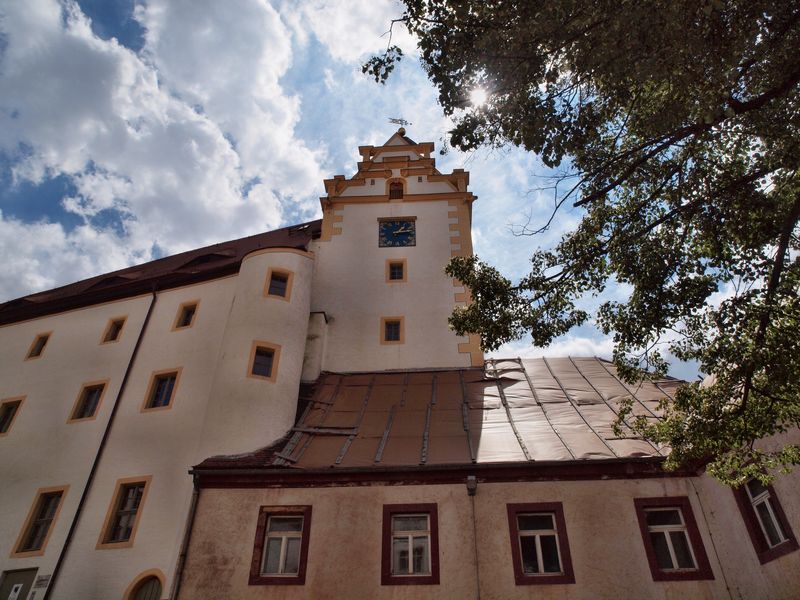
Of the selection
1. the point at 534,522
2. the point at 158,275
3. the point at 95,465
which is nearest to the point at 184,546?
the point at 95,465

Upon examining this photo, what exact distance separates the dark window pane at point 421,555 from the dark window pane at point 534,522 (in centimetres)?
203

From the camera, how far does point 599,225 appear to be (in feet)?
36.5

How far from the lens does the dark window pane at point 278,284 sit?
18656 millimetres

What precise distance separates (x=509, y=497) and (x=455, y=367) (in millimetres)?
7360

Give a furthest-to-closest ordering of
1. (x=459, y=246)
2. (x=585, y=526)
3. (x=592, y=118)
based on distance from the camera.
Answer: (x=459, y=246) → (x=585, y=526) → (x=592, y=118)

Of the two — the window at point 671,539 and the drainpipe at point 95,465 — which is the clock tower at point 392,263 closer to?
the drainpipe at point 95,465

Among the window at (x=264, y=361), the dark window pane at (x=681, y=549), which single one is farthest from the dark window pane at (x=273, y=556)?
the dark window pane at (x=681, y=549)

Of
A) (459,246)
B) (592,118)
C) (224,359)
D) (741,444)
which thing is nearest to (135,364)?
(224,359)

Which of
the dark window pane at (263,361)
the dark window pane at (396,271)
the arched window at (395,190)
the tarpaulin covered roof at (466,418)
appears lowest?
the tarpaulin covered roof at (466,418)

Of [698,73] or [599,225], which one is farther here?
[599,225]

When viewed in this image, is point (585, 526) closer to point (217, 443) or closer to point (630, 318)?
point (630, 318)

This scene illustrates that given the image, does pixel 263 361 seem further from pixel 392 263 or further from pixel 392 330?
pixel 392 263

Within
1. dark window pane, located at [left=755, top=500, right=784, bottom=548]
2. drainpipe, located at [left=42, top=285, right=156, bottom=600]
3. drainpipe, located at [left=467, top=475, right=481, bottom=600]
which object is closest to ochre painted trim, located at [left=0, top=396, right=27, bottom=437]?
drainpipe, located at [left=42, top=285, right=156, bottom=600]

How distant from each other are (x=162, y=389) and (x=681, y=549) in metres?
14.9
